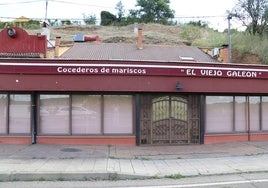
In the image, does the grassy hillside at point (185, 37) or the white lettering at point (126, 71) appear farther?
the grassy hillside at point (185, 37)

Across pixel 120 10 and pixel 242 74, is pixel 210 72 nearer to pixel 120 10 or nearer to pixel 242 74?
pixel 242 74

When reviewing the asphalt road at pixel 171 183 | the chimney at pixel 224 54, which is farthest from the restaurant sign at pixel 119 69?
the chimney at pixel 224 54

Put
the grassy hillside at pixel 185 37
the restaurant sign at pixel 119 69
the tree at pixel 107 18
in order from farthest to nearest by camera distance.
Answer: the tree at pixel 107 18 → the grassy hillside at pixel 185 37 → the restaurant sign at pixel 119 69

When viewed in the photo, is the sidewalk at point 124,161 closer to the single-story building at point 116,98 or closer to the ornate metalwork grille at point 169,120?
the ornate metalwork grille at point 169,120

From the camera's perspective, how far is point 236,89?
17.5 meters

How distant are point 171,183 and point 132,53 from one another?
57.4 ft

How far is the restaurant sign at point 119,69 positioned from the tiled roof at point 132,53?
7621 millimetres

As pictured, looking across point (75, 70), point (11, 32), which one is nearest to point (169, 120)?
point (75, 70)

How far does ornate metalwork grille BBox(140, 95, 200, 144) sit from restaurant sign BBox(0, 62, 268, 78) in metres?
1.19

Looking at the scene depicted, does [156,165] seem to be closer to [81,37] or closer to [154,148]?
[154,148]

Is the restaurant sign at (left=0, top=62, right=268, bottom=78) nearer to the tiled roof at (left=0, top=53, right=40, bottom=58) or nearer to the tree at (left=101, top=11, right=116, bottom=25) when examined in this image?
the tiled roof at (left=0, top=53, right=40, bottom=58)

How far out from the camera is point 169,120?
55.9ft

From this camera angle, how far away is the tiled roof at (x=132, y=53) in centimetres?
2491

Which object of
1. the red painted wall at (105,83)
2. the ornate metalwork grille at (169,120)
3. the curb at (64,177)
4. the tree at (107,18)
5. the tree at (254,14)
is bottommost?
the curb at (64,177)
